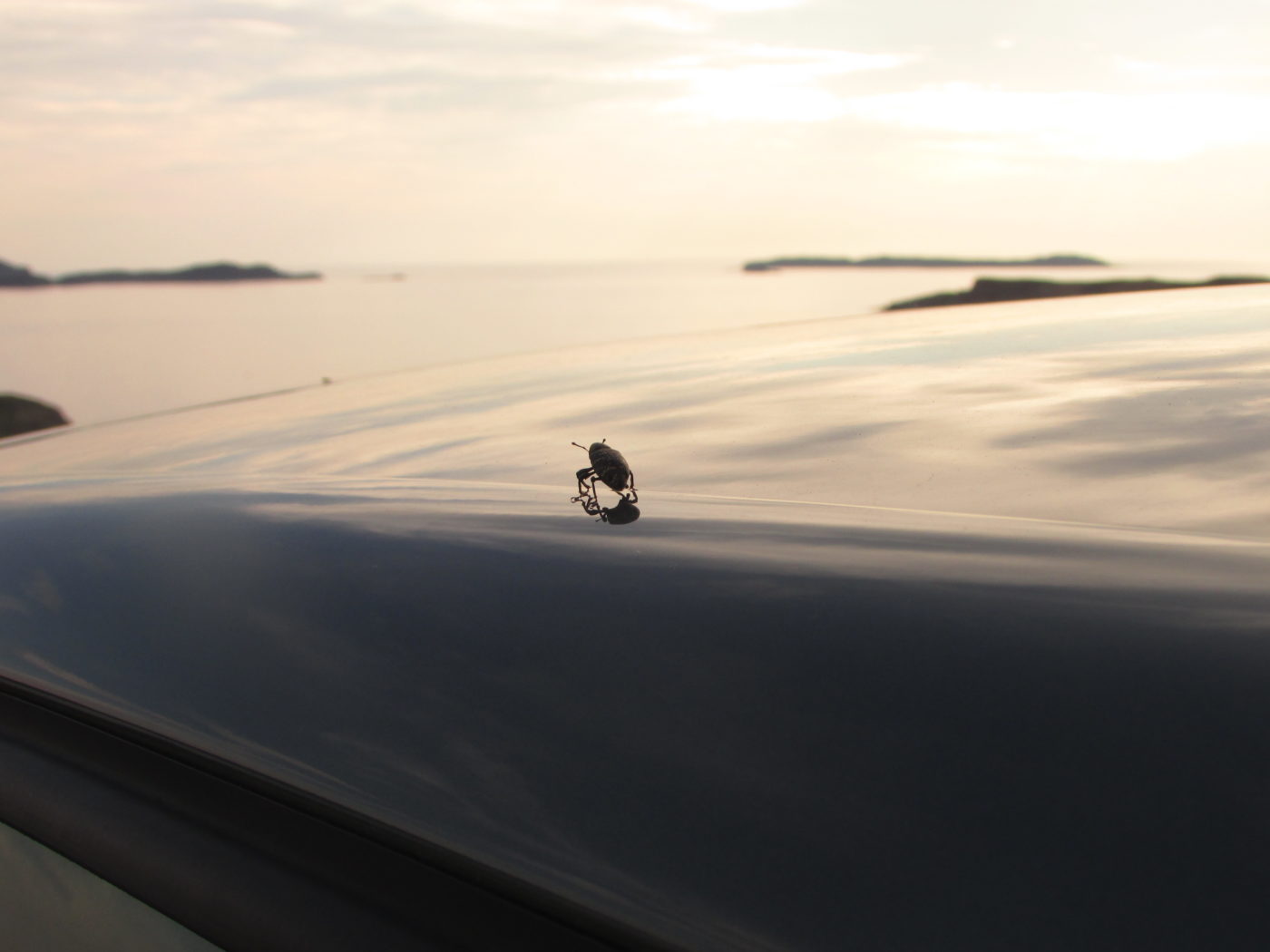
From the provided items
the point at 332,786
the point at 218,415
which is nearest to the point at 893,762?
the point at 332,786

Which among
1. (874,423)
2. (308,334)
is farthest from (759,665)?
(308,334)

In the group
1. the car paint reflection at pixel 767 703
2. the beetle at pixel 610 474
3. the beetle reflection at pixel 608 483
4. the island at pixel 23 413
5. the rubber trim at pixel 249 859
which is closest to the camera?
the car paint reflection at pixel 767 703

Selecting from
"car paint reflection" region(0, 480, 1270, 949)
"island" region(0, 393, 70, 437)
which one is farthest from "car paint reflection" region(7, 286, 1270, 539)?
"island" region(0, 393, 70, 437)

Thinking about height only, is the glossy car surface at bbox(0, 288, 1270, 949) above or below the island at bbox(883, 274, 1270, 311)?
below

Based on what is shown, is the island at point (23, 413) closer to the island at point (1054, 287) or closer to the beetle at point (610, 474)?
the island at point (1054, 287)

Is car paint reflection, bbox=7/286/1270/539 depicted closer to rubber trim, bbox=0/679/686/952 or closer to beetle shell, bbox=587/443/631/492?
beetle shell, bbox=587/443/631/492

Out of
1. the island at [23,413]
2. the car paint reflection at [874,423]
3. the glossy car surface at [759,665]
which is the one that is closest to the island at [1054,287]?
the car paint reflection at [874,423]
